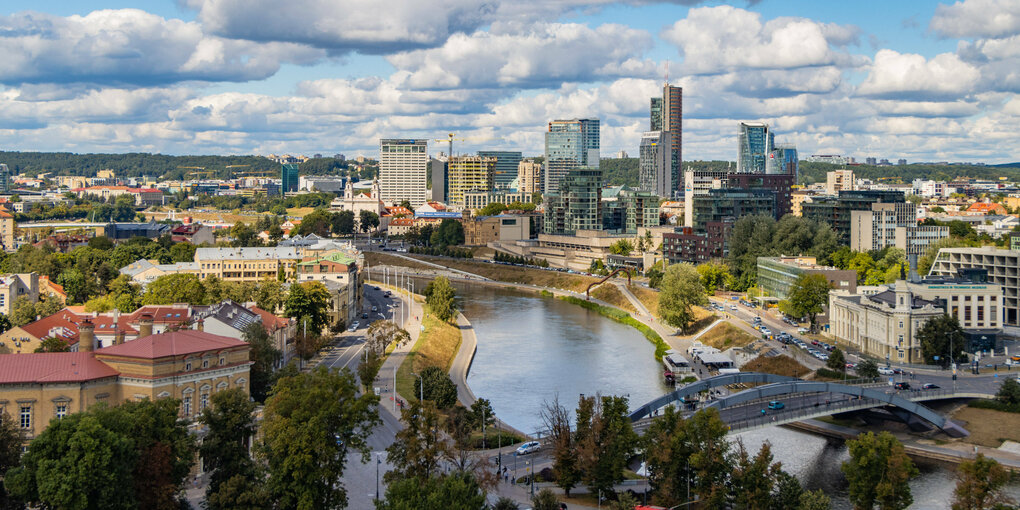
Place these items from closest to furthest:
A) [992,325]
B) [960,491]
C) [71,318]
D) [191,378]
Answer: [960,491]
[191,378]
[71,318]
[992,325]

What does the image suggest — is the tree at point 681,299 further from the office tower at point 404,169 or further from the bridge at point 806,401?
the office tower at point 404,169

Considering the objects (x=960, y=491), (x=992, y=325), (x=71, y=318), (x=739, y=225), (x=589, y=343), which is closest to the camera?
(x=960, y=491)

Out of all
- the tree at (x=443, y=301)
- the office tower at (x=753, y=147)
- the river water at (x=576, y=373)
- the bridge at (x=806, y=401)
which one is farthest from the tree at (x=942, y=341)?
the office tower at (x=753, y=147)

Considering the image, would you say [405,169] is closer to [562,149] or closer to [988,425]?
[562,149]

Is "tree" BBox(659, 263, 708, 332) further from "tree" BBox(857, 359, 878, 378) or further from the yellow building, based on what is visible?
the yellow building

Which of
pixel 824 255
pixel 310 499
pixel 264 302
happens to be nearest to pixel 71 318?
pixel 264 302

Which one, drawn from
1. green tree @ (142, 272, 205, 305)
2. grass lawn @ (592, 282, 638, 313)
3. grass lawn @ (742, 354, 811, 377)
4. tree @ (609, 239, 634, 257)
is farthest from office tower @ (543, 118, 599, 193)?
grass lawn @ (742, 354, 811, 377)

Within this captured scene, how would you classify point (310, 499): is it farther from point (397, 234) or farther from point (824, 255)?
point (397, 234)
